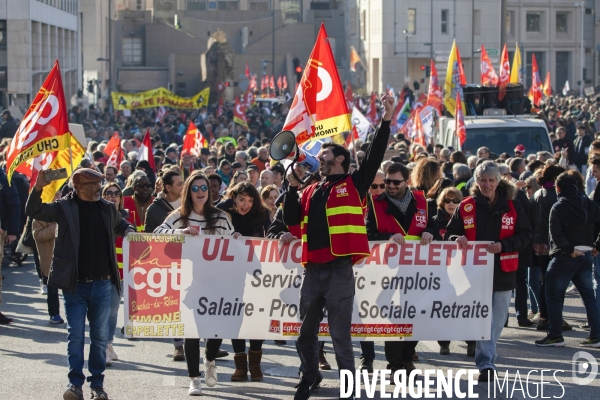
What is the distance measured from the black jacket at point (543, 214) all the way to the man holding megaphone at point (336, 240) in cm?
378

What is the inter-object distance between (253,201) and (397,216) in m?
1.26

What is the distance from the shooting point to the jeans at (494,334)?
27.1 ft

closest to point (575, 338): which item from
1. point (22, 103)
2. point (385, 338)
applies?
point (385, 338)

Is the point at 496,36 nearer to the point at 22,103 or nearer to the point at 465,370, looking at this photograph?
the point at 22,103

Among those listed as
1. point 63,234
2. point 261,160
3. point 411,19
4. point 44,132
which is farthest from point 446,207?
point 411,19

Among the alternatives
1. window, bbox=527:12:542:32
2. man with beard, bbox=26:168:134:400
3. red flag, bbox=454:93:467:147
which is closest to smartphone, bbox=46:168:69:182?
man with beard, bbox=26:168:134:400

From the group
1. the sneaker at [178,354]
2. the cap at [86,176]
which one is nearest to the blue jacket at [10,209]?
the sneaker at [178,354]

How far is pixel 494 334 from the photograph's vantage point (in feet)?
27.2

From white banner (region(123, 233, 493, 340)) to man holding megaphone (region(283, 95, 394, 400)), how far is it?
104 centimetres

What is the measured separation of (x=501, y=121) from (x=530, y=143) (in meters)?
0.76

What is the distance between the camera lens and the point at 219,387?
27.0 ft

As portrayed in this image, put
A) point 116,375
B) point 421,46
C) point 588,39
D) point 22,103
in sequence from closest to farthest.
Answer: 1. point 116,375
2. point 22,103
3. point 421,46
4. point 588,39

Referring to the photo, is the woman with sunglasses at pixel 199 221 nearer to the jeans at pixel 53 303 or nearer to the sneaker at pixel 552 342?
the jeans at pixel 53 303

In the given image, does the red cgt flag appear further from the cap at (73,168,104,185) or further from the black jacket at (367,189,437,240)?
the black jacket at (367,189,437,240)
